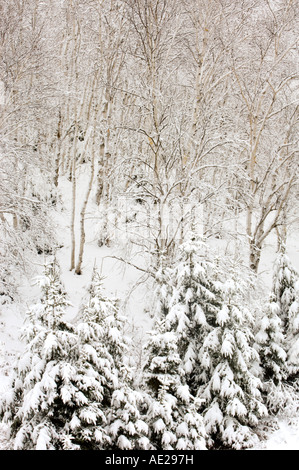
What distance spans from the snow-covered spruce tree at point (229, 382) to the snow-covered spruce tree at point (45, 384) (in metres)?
3.20

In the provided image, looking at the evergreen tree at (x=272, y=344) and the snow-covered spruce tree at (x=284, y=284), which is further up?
the snow-covered spruce tree at (x=284, y=284)

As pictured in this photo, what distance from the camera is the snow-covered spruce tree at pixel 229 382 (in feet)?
25.0

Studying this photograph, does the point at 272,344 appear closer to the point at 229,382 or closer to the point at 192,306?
the point at 229,382

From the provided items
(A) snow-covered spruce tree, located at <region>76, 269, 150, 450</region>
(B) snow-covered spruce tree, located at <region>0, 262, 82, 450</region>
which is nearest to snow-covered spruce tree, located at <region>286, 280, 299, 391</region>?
(A) snow-covered spruce tree, located at <region>76, 269, 150, 450</region>

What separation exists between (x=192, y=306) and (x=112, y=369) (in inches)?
99.9

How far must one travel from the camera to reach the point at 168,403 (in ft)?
21.6

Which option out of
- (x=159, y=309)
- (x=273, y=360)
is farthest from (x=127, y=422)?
(x=273, y=360)

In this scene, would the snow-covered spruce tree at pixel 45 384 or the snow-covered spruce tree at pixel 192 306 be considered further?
the snow-covered spruce tree at pixel 192 306

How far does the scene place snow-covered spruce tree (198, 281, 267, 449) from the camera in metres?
7.63

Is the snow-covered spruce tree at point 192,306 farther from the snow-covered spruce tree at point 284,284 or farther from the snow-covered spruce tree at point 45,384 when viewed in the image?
the snow-covered spruce tree at point 45,384

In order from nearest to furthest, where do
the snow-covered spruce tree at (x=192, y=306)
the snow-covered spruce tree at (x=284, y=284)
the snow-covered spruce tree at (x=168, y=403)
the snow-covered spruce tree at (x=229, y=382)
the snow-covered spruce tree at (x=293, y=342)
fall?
the snow-covered spruce tree at (x=168, y=403) → the snow-covered spruce tree at (x=229, y=382) → the snow-covered spruce tree at (x=192, y=306) → the snow-covered spruce tree at (x=293, y=342) → the snow-covered spruce tree at (x=284, y=284)

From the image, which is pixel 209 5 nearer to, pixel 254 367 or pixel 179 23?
pixel 179 23

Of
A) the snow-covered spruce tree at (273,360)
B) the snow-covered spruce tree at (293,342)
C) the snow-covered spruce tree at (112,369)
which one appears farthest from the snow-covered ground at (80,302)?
the snow-covered spruce tree at (293,342)

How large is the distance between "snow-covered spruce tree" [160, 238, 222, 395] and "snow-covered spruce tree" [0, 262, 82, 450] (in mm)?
2733
